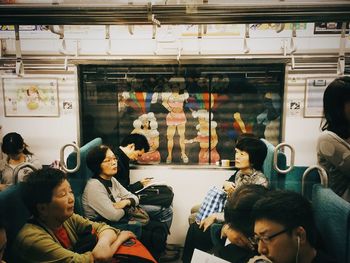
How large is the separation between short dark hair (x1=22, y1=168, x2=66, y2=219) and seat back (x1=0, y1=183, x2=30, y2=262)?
4cm

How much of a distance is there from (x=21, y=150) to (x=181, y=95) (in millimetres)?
2297

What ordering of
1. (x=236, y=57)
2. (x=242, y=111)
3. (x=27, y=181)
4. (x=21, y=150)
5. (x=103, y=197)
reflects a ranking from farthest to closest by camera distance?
1. (x=242, y=111)
2. (x=236, y=57)
3. (x=21, y=150)
4. (x=103, y=197)
5. (x=27, y=181)

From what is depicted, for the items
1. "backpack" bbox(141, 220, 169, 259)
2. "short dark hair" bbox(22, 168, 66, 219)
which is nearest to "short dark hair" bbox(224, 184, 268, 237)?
"short dark hair" bbox(22, 168, 66, 219)

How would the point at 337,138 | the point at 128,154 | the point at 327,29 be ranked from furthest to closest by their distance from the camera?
the point at 327,29 → the point at 128,154 → the point at 337,138

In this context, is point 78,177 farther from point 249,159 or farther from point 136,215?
point 249,159

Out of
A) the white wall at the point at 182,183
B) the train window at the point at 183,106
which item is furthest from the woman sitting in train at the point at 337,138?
the white wall at the point at 182,183

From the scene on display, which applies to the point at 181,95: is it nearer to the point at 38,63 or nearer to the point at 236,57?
the point at 236,57

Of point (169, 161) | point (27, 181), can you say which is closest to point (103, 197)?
point (27, 181)

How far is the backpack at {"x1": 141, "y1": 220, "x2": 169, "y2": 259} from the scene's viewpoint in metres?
3.41

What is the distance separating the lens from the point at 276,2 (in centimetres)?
233

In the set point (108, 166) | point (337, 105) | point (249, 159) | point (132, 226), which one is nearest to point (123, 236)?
point (132, 226)

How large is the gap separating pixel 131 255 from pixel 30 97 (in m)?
3.13

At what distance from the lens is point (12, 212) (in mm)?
2104

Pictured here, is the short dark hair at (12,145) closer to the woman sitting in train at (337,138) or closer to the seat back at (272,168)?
the seat back at (272,168)
